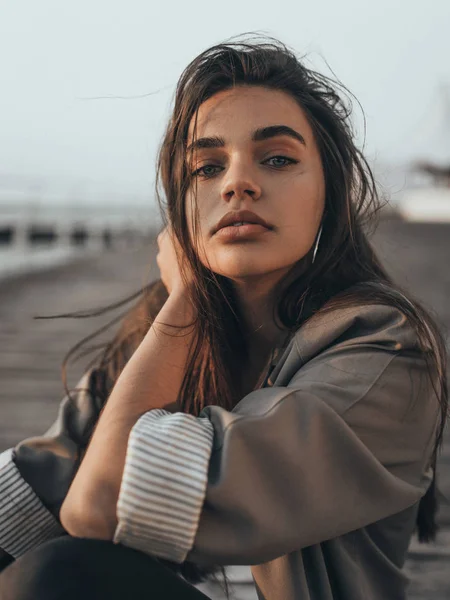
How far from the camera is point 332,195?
67.4 inches

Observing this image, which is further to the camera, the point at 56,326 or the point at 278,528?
the point at 56,326

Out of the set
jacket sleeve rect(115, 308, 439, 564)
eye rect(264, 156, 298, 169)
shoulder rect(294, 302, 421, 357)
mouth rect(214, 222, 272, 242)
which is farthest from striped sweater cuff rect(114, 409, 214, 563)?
eye rect(264, 156, 298, 169)

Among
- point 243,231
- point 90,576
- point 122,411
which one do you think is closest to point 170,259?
point 243,231

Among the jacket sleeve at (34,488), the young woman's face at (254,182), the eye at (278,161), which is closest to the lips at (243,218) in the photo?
the young woman's face at (254,182)

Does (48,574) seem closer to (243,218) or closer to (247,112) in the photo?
(243,218)

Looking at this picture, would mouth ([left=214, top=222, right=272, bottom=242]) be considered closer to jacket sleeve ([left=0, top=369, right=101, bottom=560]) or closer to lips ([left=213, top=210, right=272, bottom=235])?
lips ([left=213, top=210, right=272, bottom=235])

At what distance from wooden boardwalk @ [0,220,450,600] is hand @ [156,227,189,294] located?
6 centimetres

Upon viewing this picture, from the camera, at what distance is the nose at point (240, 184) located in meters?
1.53

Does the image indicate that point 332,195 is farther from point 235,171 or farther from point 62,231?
point 62,231

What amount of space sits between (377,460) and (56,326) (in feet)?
19.7

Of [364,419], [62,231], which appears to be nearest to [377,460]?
[364,419]

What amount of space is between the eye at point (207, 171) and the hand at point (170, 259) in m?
0.17

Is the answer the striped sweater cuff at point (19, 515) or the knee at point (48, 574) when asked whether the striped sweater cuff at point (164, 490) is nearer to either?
the knee at point (48, 574)

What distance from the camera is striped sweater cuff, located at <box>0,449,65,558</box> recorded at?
5.15ft
